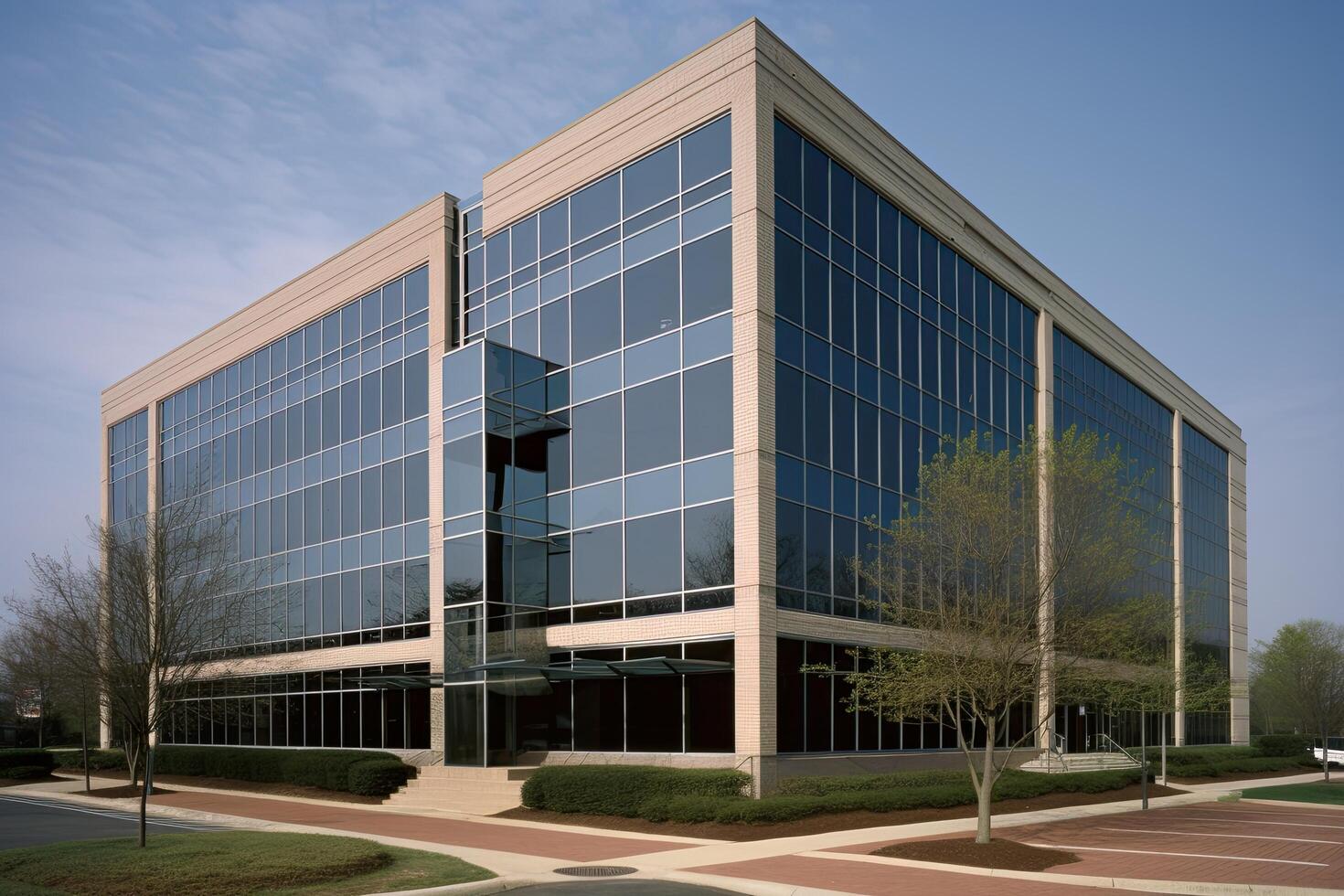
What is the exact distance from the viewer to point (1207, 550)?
2349 inches

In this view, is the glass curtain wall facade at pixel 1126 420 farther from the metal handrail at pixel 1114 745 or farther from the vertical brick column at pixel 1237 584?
the vertical brick column at pixel 1237 584

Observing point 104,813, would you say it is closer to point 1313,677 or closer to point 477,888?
point 477,888

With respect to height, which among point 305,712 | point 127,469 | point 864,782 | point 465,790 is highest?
point 127,469

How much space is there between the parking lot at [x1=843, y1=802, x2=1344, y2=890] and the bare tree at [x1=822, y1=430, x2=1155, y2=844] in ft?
7.64

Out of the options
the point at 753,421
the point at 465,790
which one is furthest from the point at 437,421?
the point at 753,421

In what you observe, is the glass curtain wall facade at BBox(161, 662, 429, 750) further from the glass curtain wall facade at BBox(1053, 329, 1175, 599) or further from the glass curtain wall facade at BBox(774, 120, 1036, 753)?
the glass curtain wall facade at BBox(1053, 329, 1175, 599)

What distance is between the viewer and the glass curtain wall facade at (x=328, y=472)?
120 ft

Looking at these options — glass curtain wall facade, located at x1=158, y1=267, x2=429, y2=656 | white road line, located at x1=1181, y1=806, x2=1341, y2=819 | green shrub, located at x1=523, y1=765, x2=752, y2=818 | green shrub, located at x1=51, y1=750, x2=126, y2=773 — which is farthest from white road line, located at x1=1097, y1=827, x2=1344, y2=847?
green shrub, located at x1=51, y1=750, x2=126, y2=773

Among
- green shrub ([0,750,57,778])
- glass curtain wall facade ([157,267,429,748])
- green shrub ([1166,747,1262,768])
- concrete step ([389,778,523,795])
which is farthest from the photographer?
green shrub ([0,750,57,778])

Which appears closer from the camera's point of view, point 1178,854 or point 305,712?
point 1178,854

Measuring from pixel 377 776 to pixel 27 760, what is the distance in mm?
21999

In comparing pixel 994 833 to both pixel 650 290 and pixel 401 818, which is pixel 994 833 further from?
pixel 650 290

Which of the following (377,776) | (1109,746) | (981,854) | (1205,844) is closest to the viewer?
(981,854)

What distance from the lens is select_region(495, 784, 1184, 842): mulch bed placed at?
73.4 ft
